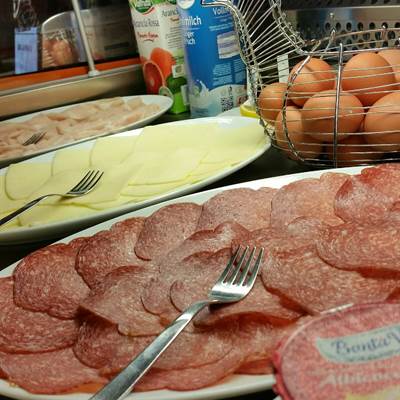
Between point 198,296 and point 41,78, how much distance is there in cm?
160

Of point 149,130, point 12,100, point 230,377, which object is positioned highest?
point 12,100

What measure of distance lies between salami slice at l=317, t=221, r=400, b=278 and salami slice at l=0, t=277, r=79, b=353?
0.33 metres

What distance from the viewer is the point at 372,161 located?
2.98 feet

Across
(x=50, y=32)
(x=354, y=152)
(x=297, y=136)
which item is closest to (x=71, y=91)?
(x=50, y=32)

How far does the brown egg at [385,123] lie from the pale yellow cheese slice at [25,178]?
697 mm

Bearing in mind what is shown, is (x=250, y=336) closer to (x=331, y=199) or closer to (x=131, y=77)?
(x=331, y=199)

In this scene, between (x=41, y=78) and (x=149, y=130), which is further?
(x=41, y=78)

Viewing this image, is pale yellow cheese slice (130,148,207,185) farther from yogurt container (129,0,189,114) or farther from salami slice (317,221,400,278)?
yogurt container (129,0,189,114)

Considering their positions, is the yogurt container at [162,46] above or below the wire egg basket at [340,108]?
above

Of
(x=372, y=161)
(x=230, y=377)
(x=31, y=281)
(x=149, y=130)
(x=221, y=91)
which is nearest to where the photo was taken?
(x=230, y=377)

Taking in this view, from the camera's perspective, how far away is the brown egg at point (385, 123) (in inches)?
33.0

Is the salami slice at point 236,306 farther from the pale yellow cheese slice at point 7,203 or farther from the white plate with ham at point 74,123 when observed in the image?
the white plate with ham at point 74,123

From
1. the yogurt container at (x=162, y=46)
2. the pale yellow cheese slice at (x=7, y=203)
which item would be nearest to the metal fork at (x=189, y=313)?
the pale yellow cheese slice at (x=7, y=203)

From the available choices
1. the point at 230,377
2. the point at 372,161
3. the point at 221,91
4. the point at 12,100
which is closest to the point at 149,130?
the point at 221,91
